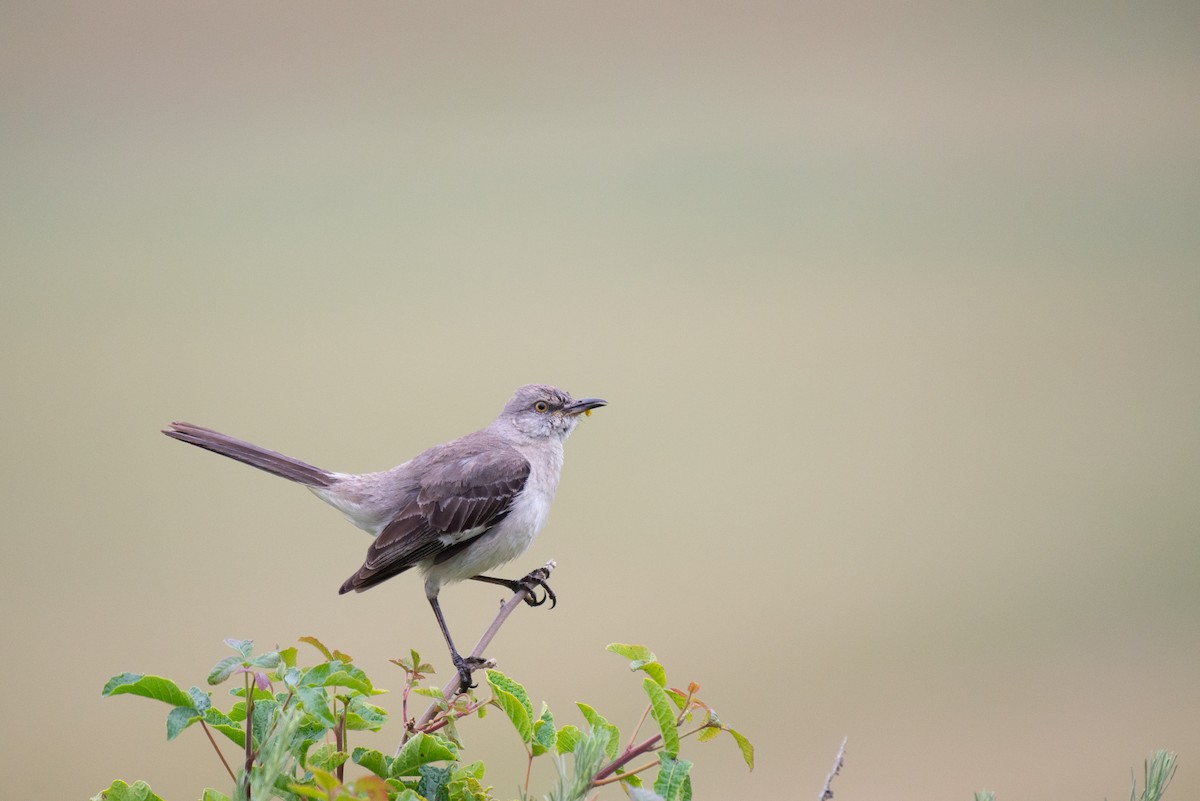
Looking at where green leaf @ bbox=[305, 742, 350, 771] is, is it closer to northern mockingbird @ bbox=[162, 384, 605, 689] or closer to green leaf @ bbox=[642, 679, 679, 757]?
green leaf @ bbox=[642, 679, 679, 757]

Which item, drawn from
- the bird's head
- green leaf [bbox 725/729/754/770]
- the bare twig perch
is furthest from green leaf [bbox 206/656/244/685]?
the bird's head

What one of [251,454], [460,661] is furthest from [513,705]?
[251,454]

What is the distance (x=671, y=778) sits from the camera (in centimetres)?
115

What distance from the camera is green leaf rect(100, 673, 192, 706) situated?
43.9 inches

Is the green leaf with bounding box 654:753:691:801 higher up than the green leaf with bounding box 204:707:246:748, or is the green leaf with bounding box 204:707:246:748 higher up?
the green leaf with bounding box 654:753:691:801

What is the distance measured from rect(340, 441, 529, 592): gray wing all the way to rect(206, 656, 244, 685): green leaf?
1483 mm

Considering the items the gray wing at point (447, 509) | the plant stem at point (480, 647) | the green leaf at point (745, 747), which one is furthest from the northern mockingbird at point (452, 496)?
the green leaf at point (745, 747)

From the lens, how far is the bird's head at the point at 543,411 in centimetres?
329

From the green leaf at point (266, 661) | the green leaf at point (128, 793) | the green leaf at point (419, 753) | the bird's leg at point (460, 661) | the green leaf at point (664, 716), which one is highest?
the bird's leg at point (460, 661)

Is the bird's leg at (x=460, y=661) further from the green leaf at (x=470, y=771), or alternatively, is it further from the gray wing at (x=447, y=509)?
the green leaf at (x=470, y=771)

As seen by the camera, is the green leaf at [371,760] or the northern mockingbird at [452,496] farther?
the northern mockingbird at [452,496]

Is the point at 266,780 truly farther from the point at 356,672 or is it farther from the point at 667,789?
the point at 667,789

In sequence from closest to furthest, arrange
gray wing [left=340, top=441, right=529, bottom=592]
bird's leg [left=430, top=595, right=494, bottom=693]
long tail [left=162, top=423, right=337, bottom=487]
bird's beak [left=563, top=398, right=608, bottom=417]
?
bird's leg [left=430, top=595, right=494, bottom=693]
long tail [left=162, top=423, right=337, bottom=487]
gray wing [left=340, top=441, right=529, bottom=592]
bird's beak [left=563, top=398, right=608, bottom=417]

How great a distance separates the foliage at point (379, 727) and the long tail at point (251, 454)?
1324mm
